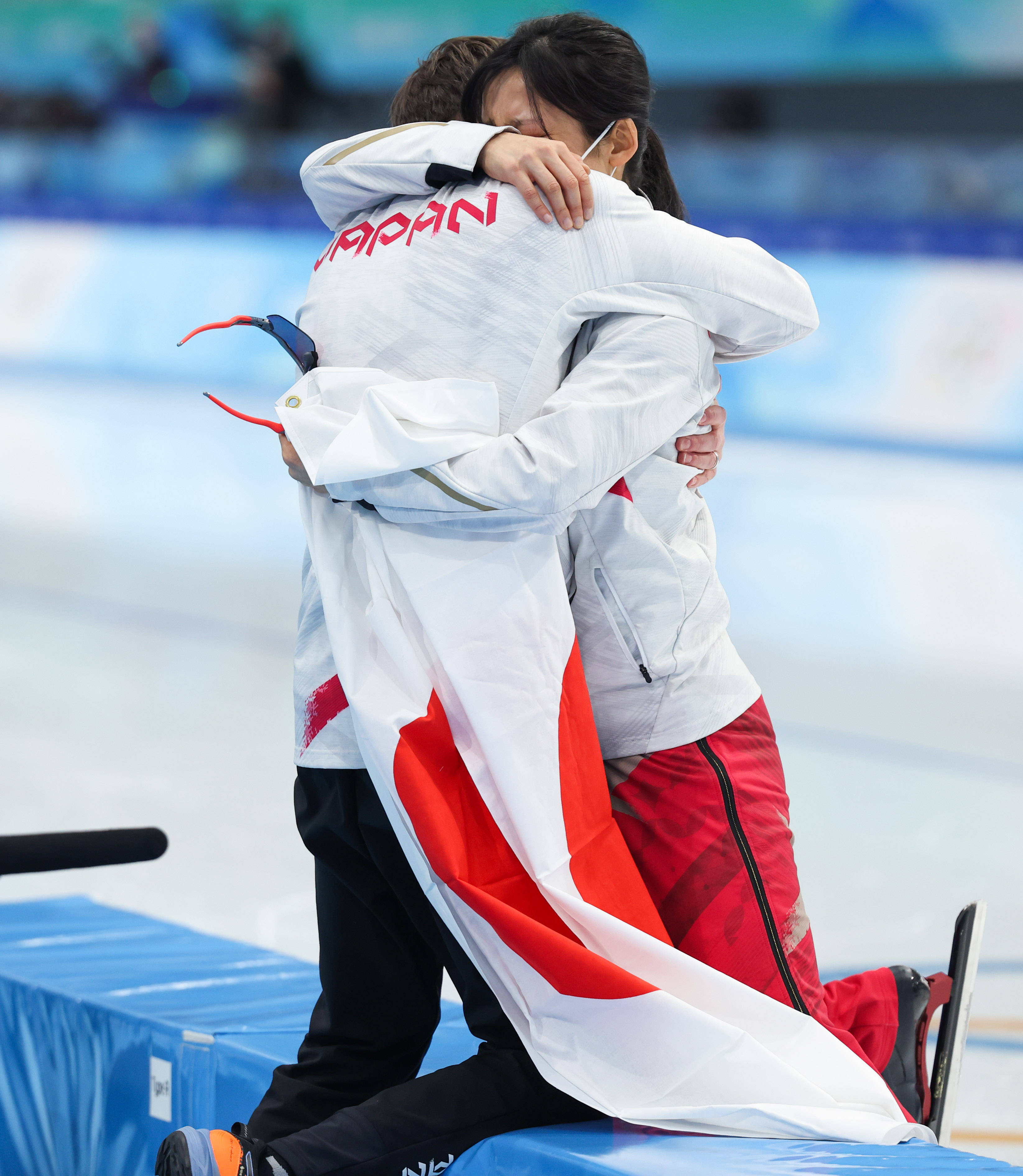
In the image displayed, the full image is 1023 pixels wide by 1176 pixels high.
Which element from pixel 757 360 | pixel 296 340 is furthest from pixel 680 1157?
pixel 757 360

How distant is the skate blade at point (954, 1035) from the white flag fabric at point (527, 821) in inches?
15.4

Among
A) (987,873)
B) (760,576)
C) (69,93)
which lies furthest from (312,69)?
(987,873)

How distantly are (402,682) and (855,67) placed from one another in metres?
10.7

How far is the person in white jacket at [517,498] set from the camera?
123 cm

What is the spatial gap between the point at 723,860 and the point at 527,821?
208 millimetres

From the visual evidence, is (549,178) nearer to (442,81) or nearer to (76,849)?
(442,81)

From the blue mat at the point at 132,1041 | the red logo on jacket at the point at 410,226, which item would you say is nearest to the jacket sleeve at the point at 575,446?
the red logo on jacket at the point at 410,226

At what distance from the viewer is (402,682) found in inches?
49.5

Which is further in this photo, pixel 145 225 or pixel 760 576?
pixel 145 225

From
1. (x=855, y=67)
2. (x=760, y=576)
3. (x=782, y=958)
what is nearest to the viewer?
(x=782, y=958)

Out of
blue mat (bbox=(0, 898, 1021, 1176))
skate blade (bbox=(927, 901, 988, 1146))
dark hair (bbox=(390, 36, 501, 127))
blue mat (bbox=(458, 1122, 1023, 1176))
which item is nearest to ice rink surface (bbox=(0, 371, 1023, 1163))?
skate blade (bbox=(927, 901, 988, 1146))

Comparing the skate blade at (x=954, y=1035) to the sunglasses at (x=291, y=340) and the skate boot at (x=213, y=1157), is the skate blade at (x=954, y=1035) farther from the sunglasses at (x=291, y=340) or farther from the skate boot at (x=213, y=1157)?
the sunglasses at (x=291, y=340)

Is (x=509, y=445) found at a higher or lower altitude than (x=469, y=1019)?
higher

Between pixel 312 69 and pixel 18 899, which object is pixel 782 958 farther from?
pixel 312 69
